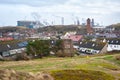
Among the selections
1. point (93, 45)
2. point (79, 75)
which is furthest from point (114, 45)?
point (79, 75)

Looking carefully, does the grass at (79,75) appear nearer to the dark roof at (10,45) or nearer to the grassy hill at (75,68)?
the grassy hill at (75,68)

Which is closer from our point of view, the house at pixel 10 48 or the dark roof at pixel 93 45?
the dark roof at pixel 93 45

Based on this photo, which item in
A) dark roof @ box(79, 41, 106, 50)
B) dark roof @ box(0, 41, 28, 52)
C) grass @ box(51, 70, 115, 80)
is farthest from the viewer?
dark roof @ box(0, 41, 28, 52)

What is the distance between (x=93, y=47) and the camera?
116 metres

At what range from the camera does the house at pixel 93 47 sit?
364 feet

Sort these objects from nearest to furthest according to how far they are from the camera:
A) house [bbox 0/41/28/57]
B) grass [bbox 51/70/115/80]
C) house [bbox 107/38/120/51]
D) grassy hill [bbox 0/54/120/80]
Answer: grass [bbox 51/70/115/80], grassy hill [bbox 0/54/120/80], house [bbox 0/41/28/57], house [bbox 107/38/120/51]

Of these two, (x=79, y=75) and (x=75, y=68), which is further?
(x=75, y=68)

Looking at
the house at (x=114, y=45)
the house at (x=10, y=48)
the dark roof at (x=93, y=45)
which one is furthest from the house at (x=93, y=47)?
the house at (x=10, y=48)

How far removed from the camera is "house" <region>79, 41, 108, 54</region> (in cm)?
11088

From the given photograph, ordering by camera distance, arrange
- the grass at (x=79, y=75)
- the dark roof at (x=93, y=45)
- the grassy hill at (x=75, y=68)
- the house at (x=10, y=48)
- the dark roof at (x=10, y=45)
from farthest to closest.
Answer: the dark roof at (x=10, y=45) → the house at (x=10, y=48) → the dark roof at (x=93, y=45) → the grassy hill at (x=75, y=68) → the grass at (x=79, y=75)

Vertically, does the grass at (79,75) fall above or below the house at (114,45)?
above

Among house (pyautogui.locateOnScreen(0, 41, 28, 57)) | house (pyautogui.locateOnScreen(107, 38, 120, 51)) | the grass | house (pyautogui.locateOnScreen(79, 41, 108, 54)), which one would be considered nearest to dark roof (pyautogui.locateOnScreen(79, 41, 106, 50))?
house (pyautogui.locateOnScreen(79, 41, 108, 54))

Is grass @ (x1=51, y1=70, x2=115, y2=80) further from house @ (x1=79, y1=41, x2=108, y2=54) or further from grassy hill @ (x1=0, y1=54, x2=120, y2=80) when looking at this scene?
house @ (x1=79, y1=41, x2=108, y2=54)

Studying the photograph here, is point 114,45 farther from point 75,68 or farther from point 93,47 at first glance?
point 75,68
